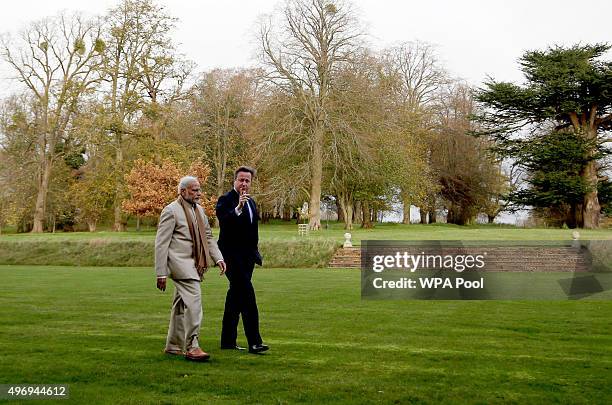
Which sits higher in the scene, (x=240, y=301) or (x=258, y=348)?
(x=240, y=301)

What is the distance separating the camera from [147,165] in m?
41.9

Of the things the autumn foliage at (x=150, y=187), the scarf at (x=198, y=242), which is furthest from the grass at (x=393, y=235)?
the scarf at (x=198, y=242)

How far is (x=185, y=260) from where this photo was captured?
6.31m

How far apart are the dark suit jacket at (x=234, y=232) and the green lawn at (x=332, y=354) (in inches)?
40.4

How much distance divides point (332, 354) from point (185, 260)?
1.78 m

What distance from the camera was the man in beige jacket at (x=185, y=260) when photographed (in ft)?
20.2

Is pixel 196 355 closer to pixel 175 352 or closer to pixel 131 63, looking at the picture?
pixel 175 352

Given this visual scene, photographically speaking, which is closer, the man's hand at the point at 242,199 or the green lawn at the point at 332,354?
the green lawn at the point at 332,354

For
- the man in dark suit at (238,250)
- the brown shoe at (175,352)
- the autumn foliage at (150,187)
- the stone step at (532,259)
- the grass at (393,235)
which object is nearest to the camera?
→ the brown shoe at (175,352)

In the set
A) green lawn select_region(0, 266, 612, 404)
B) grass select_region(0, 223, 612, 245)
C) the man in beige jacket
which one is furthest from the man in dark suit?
grass select_region(0, 223, 612, 245)

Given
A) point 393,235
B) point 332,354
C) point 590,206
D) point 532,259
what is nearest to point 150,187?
point 393,235

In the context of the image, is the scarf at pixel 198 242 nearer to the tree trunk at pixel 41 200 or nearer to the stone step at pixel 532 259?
A: the stone step at pixel 532 259

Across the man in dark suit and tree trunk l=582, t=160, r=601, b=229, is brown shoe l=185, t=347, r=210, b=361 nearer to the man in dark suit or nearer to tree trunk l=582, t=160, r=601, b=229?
the man in dark suit

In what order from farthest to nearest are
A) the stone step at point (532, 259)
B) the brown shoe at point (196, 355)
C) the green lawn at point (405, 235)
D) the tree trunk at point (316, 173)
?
1. the tree trunk at point (316, 173)
2. the green lawn at point (405, 235)
3. the stone step at point (532, 259)
4. the brown shoe at point (196, 355)
